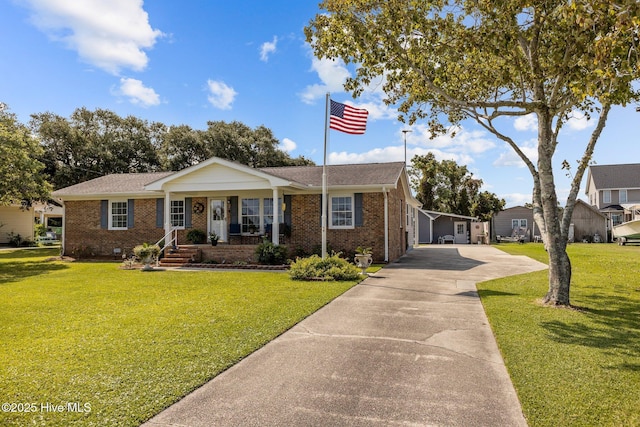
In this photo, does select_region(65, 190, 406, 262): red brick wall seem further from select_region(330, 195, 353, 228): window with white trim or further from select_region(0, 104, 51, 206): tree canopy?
select_region(0, 104, 51, 206): tree canopy

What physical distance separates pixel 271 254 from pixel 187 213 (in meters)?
5.78

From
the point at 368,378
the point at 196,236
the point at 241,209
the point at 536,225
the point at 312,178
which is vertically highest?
the point at 312,178

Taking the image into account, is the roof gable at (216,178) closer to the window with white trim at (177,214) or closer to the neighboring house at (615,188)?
the window with white trim at (177,214)

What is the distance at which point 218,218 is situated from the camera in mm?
18359

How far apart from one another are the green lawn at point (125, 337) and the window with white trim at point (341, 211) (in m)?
5.47

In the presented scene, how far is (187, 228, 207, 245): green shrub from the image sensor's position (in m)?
17.8

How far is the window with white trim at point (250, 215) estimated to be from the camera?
705 inches

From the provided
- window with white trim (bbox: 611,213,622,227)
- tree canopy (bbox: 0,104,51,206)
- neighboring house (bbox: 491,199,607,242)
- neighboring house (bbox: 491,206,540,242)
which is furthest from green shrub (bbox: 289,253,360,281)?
window with white trim (bbox: 611,213,622,227)

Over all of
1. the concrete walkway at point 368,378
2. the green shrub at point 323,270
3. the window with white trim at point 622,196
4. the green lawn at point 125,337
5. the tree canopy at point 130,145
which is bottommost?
the concrete walkway at point 368,378

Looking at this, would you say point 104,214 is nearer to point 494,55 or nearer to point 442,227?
point 494,55

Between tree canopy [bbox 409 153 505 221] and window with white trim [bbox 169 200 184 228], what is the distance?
92.8 feet

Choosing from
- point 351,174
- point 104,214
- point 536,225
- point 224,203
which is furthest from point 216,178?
point 536,225

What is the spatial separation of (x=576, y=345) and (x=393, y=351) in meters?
2.55

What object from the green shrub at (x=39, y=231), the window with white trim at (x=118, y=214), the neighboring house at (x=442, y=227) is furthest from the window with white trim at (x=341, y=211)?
the green shrub at (x=39, y=231)
